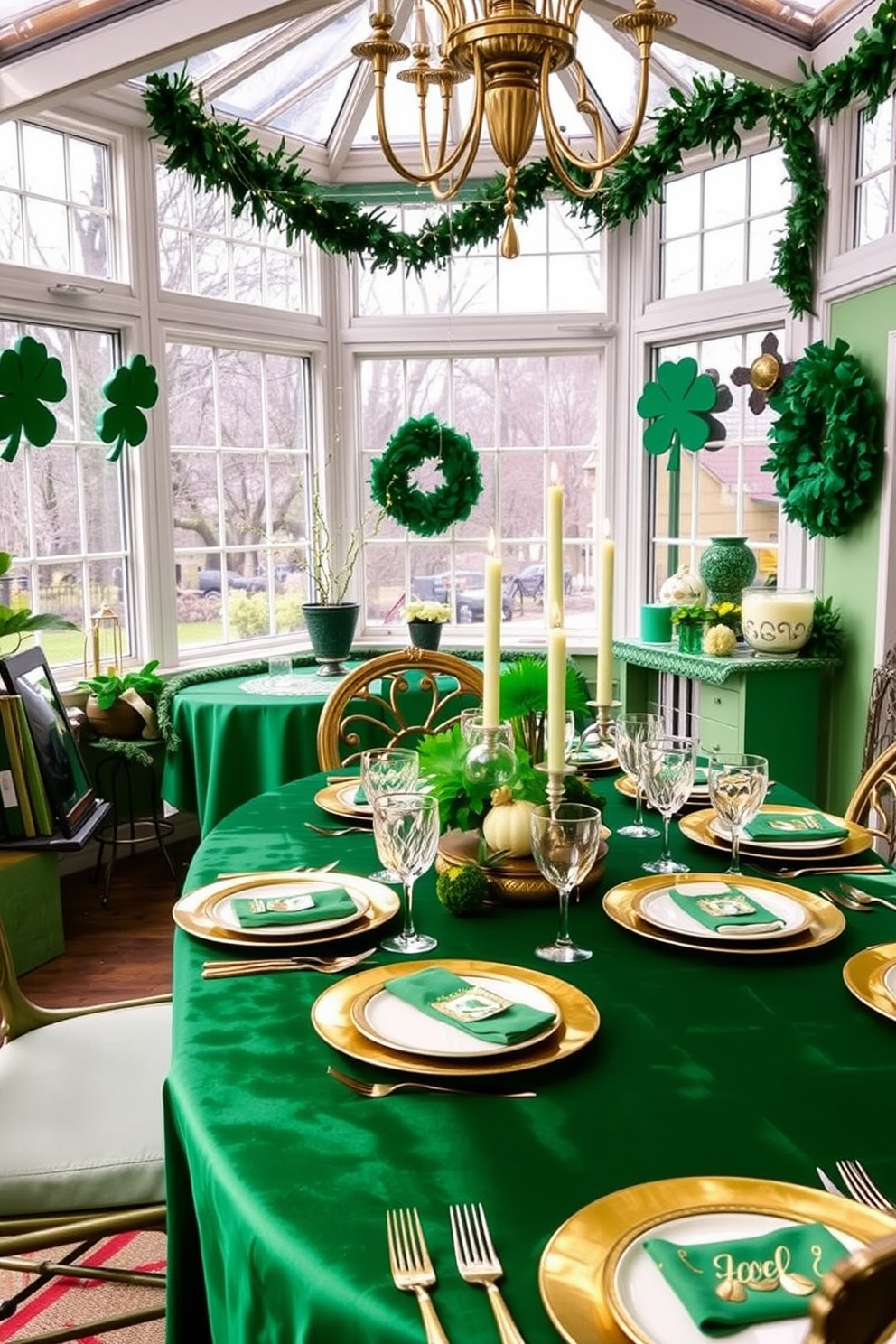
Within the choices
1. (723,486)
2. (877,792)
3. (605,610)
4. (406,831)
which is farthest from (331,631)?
(406,831)

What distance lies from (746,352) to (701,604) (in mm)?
1009

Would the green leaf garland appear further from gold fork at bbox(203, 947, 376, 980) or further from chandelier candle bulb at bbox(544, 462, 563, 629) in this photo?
gold fork at bbox(203, 947, 376, 980)

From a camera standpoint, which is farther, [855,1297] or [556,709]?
[556,709]

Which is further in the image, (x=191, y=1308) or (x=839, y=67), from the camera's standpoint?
(x=839, y=67)

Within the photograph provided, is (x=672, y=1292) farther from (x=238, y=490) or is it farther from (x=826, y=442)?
(x=238, y=490)

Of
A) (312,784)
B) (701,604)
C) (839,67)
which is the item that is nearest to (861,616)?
(701,604)

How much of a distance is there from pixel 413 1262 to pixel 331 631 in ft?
11.4

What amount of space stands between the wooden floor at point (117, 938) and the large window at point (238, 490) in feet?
3.39

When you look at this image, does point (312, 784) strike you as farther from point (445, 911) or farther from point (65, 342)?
point (65, 342)

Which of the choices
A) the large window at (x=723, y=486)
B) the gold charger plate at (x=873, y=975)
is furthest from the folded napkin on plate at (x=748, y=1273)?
the large window at (x=723, y=486)

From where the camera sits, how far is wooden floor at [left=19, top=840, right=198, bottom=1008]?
3197mm

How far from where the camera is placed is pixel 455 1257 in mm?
812

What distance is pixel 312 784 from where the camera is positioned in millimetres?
2336

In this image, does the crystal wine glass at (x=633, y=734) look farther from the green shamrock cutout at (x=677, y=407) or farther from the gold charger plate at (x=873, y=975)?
the green shamrock cutout at (x=677, y=407)
